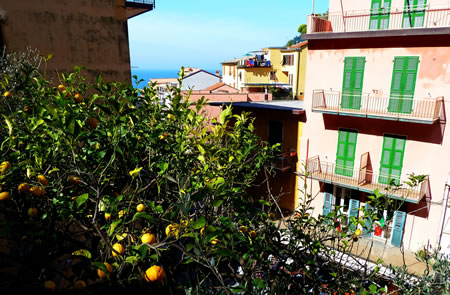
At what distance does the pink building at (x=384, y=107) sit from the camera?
35.6ft

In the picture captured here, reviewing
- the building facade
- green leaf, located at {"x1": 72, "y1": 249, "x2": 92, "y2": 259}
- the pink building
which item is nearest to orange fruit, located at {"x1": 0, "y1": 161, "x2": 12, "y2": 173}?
green leaf, located at {"x1": 72, "y1": 249, "x2": 92, "y2": 259}

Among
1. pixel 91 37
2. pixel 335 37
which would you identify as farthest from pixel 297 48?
pixel 91 37

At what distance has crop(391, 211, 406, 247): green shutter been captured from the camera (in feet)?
39.7

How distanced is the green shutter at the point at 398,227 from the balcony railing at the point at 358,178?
937 millimetres

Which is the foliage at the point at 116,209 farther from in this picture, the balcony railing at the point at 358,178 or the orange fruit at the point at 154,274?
the balcony railing at the point at 358,178

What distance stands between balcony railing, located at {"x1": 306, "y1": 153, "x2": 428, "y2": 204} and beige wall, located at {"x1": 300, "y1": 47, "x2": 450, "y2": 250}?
11.0 inches

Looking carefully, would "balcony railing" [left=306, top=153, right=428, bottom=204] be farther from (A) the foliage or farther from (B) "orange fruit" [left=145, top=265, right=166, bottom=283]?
(B) "orange fruit" [left=145, top=265, right=166, bottom=283]

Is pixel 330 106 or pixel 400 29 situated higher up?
pixel 400 29

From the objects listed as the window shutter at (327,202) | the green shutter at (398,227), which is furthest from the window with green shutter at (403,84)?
the window shutter at (327,202)

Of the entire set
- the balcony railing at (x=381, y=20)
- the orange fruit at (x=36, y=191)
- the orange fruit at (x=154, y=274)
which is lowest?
the orange fruit at (x=154, y=274)

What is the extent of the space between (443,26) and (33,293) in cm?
1251

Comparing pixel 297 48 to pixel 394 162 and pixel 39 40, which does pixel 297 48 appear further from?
pixel 39 40

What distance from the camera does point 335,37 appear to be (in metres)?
12.2

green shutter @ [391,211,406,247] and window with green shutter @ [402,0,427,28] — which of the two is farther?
green shutter @ [391,211,406,247]
